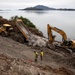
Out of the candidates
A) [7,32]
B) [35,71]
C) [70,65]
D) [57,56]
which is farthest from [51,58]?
[7,32]

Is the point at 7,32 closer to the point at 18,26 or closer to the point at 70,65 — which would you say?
the point at 18,26

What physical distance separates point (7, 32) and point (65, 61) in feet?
30.8

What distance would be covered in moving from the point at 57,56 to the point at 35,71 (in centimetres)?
615

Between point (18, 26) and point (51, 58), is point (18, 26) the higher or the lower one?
the higher one

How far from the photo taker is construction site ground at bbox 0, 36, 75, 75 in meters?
14.0

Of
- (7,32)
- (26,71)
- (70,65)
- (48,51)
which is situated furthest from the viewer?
(7,32)

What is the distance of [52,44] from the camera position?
23.5m

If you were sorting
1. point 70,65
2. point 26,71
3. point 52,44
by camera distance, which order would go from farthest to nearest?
point 52,44
point 70,65
point 26,71

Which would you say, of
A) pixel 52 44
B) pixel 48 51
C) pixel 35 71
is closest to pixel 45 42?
pixel 52 44

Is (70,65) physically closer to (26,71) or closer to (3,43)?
(26,71)

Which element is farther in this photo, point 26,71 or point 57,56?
point 57,56

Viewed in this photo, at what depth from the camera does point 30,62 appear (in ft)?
55.2

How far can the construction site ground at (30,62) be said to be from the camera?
45.8 feet

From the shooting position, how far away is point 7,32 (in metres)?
26.0
